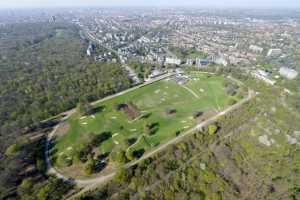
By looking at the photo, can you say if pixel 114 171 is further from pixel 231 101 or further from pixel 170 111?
pixel 231 101

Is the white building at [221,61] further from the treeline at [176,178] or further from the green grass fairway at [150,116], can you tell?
the treeline at [176,178]

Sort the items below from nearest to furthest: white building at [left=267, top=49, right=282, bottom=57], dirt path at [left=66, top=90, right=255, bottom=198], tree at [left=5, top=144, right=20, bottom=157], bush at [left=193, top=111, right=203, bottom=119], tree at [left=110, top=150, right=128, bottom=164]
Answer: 1. dirt path at [left=66, top=90, right=255, bottom=198]
2. tree at [left=110, top=150, right=128, bottom=164]
3. tree at [left=5, top=144, right=20, bottom=157]
4. bush at [left=193, top=111, right=203, bottom=119]
5. white building at [left=267, top=49, right=282, bottom=57]

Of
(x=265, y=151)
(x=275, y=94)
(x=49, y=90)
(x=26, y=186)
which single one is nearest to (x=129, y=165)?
(x=26, y=186)

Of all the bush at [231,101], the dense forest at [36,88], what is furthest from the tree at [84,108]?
the bush at [231,101]

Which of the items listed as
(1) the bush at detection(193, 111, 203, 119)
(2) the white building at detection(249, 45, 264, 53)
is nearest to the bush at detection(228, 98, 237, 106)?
(1) the bush at detection(193, 111, 203, 119)

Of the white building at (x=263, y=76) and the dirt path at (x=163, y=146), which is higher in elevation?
the white building at (x=263, y=76)

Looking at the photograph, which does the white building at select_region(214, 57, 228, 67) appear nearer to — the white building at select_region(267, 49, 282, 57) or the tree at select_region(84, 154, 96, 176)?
the white building at select_region(267, 49, 282, 57)
